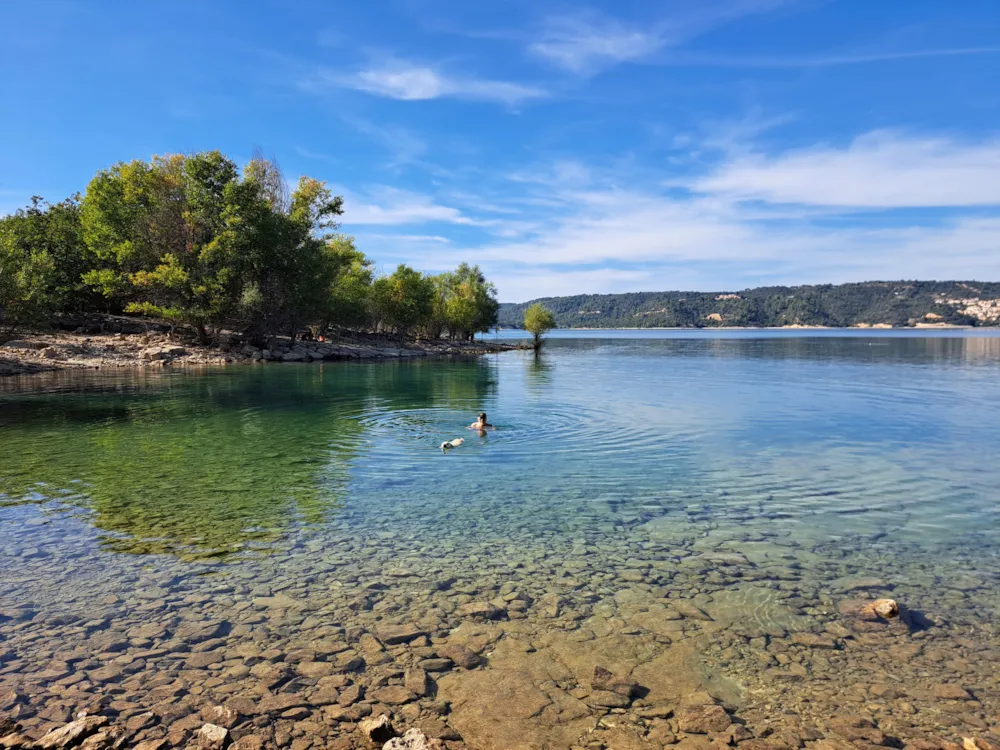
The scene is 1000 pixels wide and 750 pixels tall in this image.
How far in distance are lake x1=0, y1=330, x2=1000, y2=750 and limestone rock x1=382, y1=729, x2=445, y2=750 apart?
0.25 m

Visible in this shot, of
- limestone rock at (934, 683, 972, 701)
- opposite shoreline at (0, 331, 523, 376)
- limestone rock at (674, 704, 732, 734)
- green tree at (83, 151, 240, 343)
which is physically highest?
green tree at (83, 151, 240, 343)

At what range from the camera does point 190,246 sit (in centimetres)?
6662

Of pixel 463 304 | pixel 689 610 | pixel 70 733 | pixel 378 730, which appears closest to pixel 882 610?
pixel 689 610

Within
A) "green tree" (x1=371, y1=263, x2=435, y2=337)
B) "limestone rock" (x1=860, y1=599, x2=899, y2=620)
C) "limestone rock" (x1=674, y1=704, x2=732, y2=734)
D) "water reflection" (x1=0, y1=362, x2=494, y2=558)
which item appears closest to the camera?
"limestone rock" (x1=674, y1=704, x2=732, y2=734)

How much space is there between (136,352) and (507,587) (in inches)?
2750

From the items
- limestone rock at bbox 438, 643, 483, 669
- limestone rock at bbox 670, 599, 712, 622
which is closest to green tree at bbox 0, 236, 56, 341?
limestone rock at bbox 438, 643, 483, 669

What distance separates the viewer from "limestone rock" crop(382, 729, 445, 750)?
598 cm

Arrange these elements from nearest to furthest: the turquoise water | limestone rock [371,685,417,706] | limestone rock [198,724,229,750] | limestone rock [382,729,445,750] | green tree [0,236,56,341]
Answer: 1. limestone rock [382,729,445,750]
2. limestone rock [198,724,229,750]
3. limestone rock [371,685,417,706]
4. the turquoise water
5. green tree [0,236,56,341]

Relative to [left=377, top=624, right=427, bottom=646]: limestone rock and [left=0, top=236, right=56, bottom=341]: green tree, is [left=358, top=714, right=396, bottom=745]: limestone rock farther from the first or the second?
[left=0, top=236, right=56, bottom=341]: green tree

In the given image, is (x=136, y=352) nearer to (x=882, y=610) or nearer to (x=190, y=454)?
(x=190, y=454)

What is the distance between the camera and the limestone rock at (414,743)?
5.98 m

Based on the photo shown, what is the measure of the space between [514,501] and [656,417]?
1714 centimetres

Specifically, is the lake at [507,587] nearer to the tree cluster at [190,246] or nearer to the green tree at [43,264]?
the green tree at [43,264]

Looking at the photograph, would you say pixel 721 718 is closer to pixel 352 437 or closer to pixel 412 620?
pixel 412 620
